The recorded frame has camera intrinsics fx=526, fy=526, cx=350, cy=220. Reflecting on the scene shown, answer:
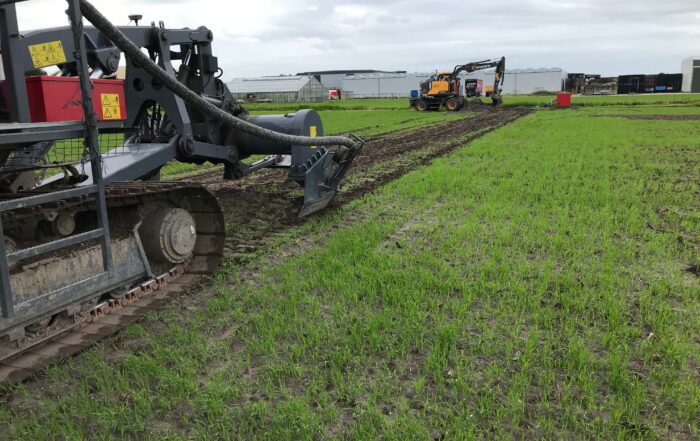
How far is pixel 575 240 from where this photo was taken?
237 inches

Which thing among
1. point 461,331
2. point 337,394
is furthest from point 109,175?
point 461,331

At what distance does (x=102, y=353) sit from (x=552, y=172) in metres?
9.07

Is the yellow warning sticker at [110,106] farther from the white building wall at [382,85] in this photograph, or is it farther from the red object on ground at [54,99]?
the white building wall at [382,85]

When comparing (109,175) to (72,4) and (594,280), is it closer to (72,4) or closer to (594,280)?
(72,4)

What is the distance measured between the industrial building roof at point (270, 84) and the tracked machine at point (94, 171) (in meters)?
68.5

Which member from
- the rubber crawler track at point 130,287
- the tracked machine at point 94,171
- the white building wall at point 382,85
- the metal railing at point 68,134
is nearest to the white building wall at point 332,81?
the white building wall at point 382,85

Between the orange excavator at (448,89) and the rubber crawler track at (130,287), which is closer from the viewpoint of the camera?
the rubber crawler track at (130,287)

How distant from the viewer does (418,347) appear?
11.9 feet

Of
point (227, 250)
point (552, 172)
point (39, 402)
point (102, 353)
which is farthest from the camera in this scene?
point (552, 172)

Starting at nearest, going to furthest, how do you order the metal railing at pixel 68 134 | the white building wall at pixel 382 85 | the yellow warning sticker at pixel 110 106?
the metal railing at pixel 68 134
the yellow warning sticker at pixel 110 106
the white building wall at pixel 382 85

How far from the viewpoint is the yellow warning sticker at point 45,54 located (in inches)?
150

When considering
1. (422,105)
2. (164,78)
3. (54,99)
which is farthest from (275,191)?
(422,105)

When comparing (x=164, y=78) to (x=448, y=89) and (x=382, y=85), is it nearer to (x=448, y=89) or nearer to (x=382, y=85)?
(x=448, y=89)

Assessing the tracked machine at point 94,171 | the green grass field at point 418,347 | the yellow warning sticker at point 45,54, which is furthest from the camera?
the yellow warning sticker at point 45,54
